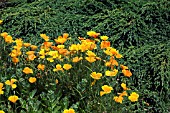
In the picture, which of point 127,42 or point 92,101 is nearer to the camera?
point 92,101

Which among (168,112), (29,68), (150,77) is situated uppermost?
(29,68)

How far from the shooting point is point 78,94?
126 inches

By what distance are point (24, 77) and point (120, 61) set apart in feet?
3.02

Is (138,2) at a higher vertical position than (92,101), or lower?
higher

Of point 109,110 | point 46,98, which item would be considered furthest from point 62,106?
point 109,110

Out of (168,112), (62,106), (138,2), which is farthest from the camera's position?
(138,2)

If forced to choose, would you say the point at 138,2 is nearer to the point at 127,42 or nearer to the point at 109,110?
the point at 127,42

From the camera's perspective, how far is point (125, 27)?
13.4 ft

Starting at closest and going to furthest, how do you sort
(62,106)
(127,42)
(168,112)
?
1. (62,106)
2. (168,112)
3. (127,42)

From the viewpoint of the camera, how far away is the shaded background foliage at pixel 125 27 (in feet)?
12.2

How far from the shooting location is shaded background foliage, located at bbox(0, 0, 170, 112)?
3715 mm

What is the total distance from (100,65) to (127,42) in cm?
76

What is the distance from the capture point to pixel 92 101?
3127 mm

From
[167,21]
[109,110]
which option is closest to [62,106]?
[109,110]
